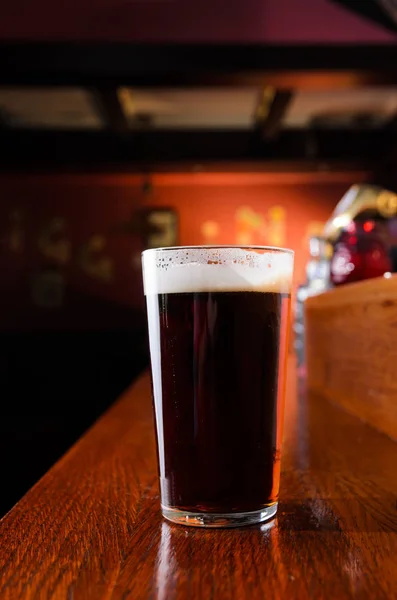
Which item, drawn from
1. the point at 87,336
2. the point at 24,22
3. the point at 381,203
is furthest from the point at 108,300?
the point at 381,203

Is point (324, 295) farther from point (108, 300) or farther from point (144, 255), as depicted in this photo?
point (108, 300)

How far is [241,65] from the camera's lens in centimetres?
389

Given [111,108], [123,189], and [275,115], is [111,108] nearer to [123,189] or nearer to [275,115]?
[275,115]

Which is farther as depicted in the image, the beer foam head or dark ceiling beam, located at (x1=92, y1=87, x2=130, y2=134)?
dark ceiling beam, located at (x1=92, y1=87, x2=130, y2=134)

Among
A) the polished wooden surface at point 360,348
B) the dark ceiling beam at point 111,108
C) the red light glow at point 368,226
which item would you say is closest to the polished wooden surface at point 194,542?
the polished wooden surface at point 360,348

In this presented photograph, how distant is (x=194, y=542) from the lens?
0.55 m

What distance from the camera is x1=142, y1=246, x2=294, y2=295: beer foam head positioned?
24.2 inches

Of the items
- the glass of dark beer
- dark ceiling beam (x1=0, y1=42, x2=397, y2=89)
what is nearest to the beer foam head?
the glass of dark beer

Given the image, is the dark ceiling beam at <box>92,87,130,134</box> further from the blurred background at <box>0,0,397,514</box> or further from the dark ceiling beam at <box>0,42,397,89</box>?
the dark ceiling beam at <box>0,42,397,89</box>

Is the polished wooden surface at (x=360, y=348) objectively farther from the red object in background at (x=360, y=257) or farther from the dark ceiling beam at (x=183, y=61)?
the dark ceiling beam at (x=183, y=61)

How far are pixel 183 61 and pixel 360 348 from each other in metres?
3.07

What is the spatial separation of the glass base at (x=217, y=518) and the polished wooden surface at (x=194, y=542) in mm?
10

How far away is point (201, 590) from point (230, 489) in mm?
150

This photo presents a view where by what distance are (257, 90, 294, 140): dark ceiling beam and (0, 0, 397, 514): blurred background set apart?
0.06 feet
